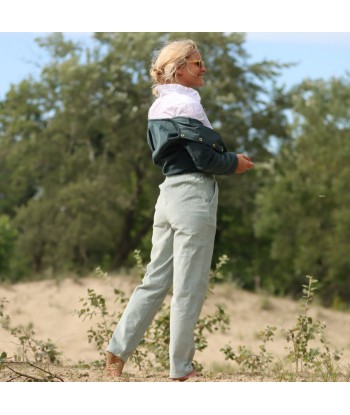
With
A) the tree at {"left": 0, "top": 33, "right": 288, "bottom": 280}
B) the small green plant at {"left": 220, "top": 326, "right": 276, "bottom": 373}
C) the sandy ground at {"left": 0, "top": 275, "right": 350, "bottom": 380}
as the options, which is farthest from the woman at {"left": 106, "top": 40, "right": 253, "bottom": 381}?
the tree at {"left": 0, "top": 33, "right": 288, "bottom": 280}

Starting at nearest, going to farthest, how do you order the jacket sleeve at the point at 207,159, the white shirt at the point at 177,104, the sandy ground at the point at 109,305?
the jacket sleeve at the point at 207,159
the white shirt at the point at 177,104
the sandy ground at the point at 109,305

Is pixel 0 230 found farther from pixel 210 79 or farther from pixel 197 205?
pixel 197 205

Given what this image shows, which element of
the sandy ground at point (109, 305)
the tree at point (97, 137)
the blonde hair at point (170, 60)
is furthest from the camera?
the tree at point (97, 137)

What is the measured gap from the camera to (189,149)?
3738mm

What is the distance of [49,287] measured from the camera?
1392cm

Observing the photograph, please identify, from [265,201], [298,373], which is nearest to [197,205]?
[298,373]

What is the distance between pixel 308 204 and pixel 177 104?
14.6 m

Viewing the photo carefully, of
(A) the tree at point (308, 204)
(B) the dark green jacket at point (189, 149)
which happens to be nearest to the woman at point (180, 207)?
(B) the dark green jacket at point (189, 149)

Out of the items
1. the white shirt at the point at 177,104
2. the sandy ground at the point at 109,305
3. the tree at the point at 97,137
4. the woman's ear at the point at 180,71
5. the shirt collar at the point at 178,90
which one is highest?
the woman's ear at the point at 180,71

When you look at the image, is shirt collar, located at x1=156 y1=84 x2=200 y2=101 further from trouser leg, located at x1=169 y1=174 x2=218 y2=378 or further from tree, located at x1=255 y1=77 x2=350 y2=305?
tree, located at x1=255 y1=77 x2=350 y2=305

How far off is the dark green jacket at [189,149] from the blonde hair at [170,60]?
0.25m

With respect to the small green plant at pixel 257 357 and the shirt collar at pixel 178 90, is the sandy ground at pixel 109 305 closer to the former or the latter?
the small green plant at pixel 257 357

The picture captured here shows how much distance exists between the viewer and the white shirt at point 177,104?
3.83 m

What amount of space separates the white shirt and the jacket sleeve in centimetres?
17
